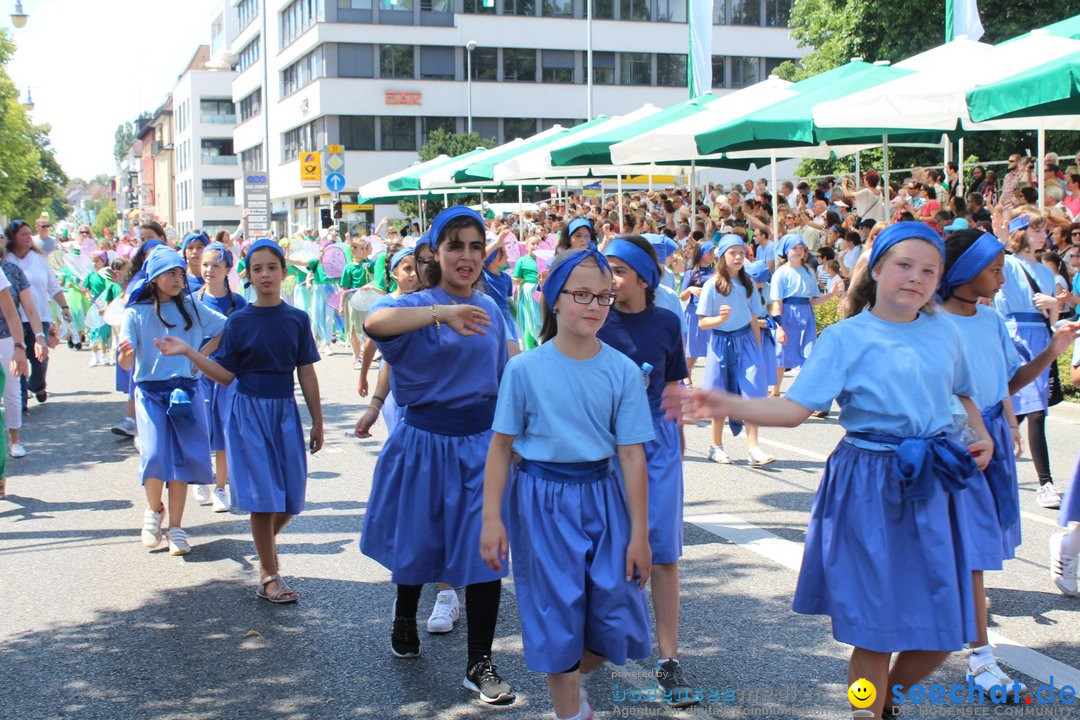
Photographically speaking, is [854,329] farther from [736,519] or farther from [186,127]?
[186,127]

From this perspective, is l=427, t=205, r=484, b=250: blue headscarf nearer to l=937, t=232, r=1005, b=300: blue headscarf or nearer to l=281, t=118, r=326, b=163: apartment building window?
l=937, t=232, r=1005, b=300: blue headscarf

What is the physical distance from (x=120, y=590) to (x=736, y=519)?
144 inches

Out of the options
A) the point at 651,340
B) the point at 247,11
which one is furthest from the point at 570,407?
the point at 247,11

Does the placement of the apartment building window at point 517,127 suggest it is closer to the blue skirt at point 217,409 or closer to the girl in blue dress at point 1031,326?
the blue skirt at point 217,409

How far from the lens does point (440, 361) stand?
15.2ft

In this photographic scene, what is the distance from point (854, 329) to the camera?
379cm

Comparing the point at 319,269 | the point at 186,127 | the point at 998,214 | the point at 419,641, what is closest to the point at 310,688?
the point at 419,641

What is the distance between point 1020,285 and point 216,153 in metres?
90.8

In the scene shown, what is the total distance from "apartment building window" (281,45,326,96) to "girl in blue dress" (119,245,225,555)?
5129 cm

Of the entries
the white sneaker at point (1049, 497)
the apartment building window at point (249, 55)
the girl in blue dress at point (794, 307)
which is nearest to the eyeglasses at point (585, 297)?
the white sneaker at point (1049, 497)

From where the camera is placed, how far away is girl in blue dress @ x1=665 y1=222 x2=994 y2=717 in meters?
3.68

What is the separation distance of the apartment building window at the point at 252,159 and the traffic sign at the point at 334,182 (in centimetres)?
4402

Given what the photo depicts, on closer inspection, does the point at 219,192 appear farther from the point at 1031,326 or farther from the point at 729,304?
the point at 1031,326

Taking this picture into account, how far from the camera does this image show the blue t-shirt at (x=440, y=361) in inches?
182
